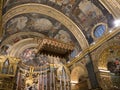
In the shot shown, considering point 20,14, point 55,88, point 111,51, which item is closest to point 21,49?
point 20,14

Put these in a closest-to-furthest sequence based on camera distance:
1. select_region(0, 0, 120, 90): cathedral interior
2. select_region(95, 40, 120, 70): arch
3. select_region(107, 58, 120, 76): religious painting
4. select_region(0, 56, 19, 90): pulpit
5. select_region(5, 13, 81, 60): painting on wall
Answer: select_region(0, 0, 120, 90): cathedral interior
select_region(95, 40, 120, 70): arch
select_region(0, 56, 19, 90): pulpit
select_region(5, 13, 81, 60): painting on wall
select_region(107, 58, 120, 76): religious painting

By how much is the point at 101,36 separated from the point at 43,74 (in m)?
6.90

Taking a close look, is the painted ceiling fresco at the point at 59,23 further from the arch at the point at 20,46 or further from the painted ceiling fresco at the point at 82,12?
the arch at the point at 20,46

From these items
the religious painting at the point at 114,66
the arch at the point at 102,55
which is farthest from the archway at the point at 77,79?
the religious painting at the point at 114,66

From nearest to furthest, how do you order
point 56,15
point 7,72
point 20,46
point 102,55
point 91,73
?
point 102,55
point 91,73
point 7,72
point 56,15
point 20,46

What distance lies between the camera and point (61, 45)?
354 inches

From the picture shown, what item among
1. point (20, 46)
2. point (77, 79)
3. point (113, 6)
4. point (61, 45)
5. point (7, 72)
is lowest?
point (77, 79)

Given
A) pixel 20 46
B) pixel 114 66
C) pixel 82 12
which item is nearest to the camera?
pixel 82 12

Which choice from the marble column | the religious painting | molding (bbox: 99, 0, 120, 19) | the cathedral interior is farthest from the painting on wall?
molding (bbox: 99, 0, 120, 19)

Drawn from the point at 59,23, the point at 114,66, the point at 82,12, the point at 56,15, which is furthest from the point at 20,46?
the point at 114,66

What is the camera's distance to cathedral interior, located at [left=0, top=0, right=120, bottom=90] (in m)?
10.5

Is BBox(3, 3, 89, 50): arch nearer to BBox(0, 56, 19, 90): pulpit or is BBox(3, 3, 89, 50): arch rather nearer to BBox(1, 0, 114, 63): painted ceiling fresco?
BBox(1, 0, 114, 63): painted ceiling fresco

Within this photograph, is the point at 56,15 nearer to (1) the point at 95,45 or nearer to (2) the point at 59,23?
(2) the point at 59,23

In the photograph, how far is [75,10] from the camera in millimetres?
12555
